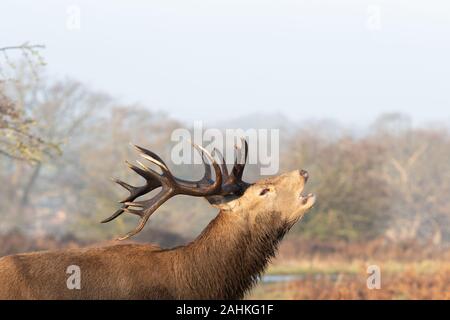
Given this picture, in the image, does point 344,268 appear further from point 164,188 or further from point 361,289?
point 164,188

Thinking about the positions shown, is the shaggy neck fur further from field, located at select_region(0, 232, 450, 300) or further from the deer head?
field, located at select_region(0, 232, 450, 300)

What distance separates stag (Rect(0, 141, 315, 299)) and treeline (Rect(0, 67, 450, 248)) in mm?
22244

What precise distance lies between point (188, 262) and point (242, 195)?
85 cm

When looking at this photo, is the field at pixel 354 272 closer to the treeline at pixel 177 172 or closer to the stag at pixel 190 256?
the treeline at pixel 177 172

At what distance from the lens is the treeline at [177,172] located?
112 feet

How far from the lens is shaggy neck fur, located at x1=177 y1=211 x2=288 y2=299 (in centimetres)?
799

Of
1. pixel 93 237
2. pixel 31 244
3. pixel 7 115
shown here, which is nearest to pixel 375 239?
pixel 93 237

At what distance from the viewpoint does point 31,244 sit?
2705 centimetres

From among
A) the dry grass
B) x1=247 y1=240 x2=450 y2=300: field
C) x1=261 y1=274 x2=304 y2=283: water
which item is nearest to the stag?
x1=247 y1=240 x2=450 y2=300: field

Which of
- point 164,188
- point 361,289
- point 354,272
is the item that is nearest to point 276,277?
point 354,272

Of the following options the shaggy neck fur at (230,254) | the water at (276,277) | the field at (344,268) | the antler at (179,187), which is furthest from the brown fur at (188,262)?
the water at (276,277)

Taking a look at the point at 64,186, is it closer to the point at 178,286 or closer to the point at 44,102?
the point at 44,102

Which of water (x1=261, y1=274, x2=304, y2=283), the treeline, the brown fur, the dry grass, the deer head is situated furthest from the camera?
the treeline

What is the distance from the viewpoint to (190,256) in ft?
26.4
